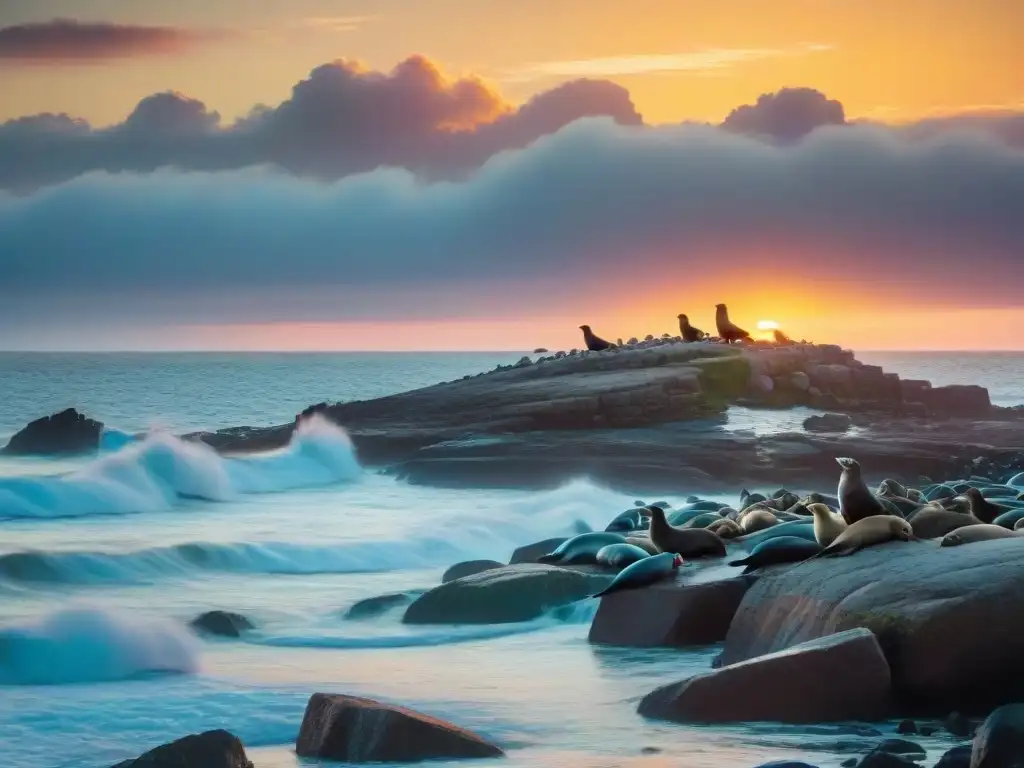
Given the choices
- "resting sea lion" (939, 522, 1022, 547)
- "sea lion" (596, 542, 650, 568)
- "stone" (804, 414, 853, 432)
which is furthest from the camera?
"stone" (804, 414, 853, 432)

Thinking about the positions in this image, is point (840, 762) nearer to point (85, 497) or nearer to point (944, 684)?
point (944, 684)

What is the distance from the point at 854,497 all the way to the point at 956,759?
4.33 meters

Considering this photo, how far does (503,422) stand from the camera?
36.0m

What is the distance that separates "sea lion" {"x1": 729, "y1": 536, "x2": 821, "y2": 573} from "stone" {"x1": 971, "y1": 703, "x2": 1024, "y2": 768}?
4.21 metres

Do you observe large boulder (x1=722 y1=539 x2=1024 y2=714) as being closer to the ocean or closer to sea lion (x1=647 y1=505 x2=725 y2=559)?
the ocean

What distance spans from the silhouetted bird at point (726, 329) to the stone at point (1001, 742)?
3510 cm

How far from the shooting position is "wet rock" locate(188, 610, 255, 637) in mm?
14266

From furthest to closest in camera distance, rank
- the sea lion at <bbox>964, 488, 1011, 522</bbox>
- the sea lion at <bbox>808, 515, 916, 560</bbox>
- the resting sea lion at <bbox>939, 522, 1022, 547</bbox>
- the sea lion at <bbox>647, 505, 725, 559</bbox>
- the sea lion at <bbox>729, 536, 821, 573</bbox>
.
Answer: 1. the sea lion at <bbox>964, 488, 1011, 522</bbox>
2. the sea lion at <bbox>647, 505, 725, 559</bbox>
3. the sea lion at <bbox>729, 536, 821, 573</bbox>
4. the sea lion at <bbox>808, 515, 916, 560</bbox>
5. the resting sea lion at <bbox>939, 522, 1022, 547</bbox>

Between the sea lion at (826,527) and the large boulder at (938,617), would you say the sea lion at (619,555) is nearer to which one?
the sea lion at (826,527)

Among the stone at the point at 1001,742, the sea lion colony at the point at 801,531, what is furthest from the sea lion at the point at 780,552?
the stone at the point at 1001,742

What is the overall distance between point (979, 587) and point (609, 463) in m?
23.0

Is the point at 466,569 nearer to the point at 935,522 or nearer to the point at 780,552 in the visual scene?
the point at 780,552

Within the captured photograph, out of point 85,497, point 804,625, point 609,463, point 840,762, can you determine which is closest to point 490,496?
point 609,463

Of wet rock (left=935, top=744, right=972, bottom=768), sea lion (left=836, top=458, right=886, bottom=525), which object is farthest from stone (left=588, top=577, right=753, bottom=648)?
wet rock (left=935, top=744, right=972, bottom=768)
